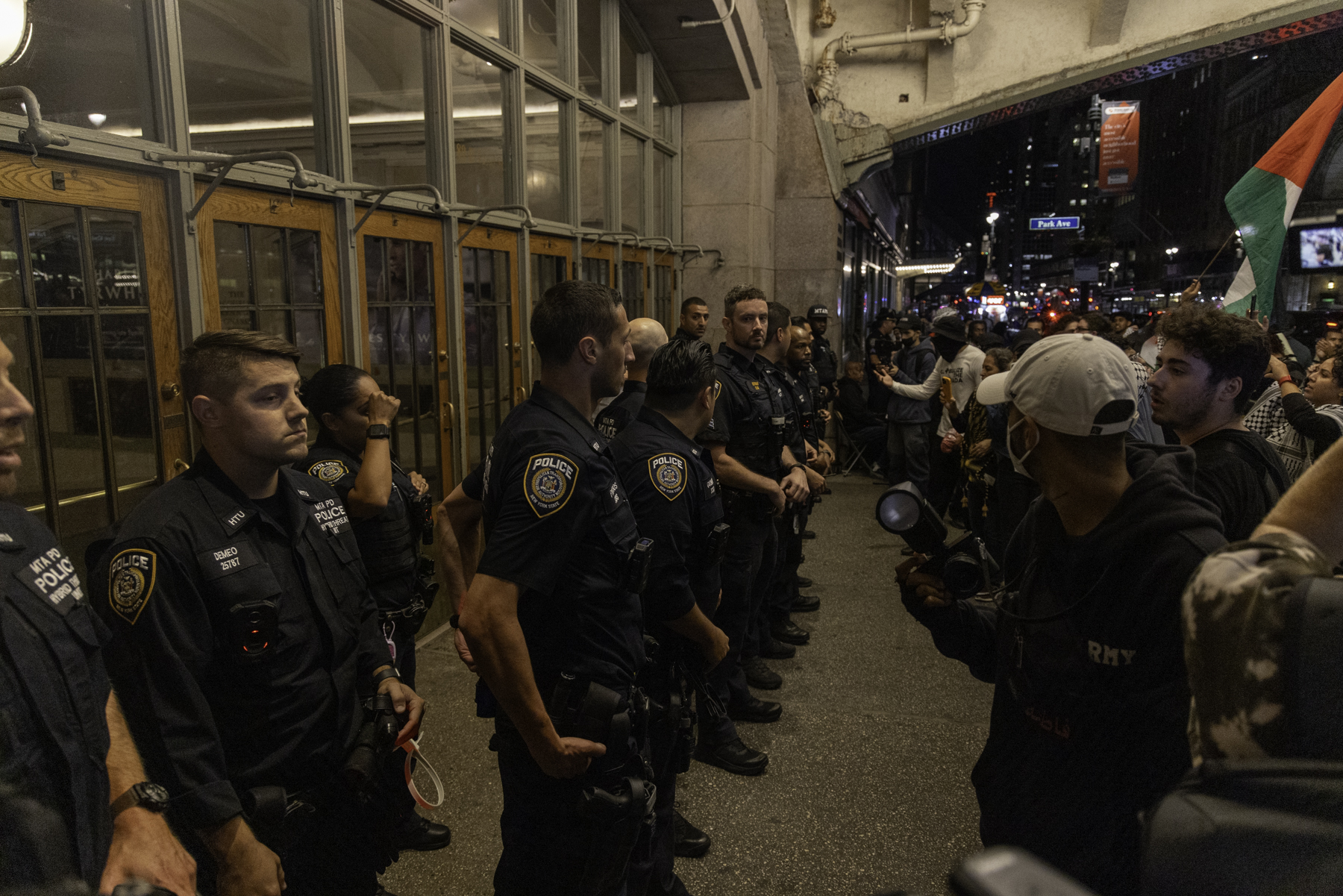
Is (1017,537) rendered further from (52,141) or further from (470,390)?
(470,390)

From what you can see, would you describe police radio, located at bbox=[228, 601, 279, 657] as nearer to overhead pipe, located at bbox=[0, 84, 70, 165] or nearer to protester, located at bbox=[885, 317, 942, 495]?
overhead pipe, located at bbox=[0, 84, 70, 165]

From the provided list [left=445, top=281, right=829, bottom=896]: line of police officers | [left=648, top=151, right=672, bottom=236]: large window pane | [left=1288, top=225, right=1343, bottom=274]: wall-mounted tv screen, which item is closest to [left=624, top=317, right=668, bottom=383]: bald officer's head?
[left=445, top=281, right=829, bottom=896]: line of police officers

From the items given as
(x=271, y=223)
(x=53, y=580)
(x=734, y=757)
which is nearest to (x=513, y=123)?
(x=271, y=223)

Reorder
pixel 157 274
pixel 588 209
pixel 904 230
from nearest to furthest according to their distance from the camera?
pixel 157 274 → pixel 588 209 → pixel 904 230

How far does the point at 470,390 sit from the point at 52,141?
10.4 feet

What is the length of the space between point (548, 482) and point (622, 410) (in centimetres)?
188

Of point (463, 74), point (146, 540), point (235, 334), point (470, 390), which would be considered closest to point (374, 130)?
point (463, 74)

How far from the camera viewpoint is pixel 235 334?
81.2 inches

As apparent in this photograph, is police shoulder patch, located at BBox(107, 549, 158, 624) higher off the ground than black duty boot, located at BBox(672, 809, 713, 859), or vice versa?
police shoulder patch, located at BBox(107, 549, 158, 624)

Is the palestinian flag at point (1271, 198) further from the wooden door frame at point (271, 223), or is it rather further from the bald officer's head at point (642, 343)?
the wooden door frame at point (271, 223)

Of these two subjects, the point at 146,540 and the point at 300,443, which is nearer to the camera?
the point at 146,540

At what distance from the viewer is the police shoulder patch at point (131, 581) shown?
172cm

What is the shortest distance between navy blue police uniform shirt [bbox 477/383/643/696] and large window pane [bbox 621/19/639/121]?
7.12 meters

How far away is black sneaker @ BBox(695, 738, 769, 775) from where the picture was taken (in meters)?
3.64
